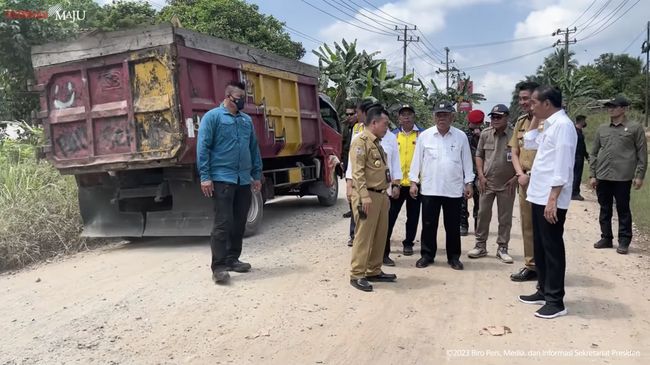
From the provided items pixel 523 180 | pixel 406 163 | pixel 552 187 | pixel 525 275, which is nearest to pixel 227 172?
pixel 406 163

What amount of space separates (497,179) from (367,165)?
1767mm

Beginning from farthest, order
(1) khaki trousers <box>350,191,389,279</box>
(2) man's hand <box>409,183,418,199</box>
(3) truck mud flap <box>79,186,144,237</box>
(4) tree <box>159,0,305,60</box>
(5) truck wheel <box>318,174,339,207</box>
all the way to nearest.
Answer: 1. (4) tree <box>159,0,305,60</box>
2. (5) truck wheel <box>318,174,339,207</box>
3. (3) truck mud flap <box>79,186,144,237</box>
4. (2) man's hand <box>409,183,418,199</box>
5. (1) khaki trousers <box>350,191,389,279</box>

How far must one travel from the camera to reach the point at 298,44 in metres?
32.9

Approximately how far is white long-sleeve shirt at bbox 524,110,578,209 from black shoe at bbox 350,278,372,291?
1560mm

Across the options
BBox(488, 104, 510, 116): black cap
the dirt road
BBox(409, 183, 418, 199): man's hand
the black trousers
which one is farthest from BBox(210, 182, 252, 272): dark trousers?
BBox(488, 104, 510, 116): black cap

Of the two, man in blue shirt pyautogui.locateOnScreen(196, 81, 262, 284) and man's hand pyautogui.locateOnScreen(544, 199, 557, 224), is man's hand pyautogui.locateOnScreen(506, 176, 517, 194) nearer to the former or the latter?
man's hand pyautogui.locateOnScreen(544, 199, 557, 224)

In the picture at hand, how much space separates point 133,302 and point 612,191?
547 cm

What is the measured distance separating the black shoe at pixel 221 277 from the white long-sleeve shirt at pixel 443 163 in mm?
2163

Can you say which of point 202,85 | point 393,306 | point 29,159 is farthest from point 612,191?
point 29,159

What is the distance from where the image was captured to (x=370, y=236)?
188 inches

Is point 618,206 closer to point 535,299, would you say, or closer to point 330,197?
point 535,299

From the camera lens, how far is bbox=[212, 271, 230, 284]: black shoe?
16.1 feet

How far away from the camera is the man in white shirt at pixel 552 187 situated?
3.95m

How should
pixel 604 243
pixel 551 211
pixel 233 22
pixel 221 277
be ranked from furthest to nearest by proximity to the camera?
pixel 233 22 < pixel 604 243 < pixel 221 277 < pixel 551 211
